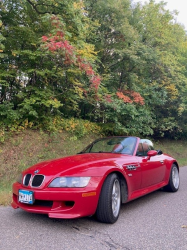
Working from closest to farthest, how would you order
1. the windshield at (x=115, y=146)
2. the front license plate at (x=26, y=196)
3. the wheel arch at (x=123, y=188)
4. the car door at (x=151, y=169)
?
the front license plate at (x=26, y=196)
the wheel arch at (x=123, y=188)
the car door at (x=151, y=169)
the windshield at (x=115, y=146)

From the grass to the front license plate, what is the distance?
353 cm

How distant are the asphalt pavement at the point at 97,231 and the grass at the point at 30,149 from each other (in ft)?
11.9

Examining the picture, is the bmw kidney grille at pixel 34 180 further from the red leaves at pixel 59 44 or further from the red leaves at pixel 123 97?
the red leaves at pixel 123 97

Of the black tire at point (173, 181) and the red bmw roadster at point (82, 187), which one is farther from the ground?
the red bmw roadster at point (82, 187)

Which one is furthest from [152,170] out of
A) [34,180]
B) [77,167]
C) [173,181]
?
[34,180]

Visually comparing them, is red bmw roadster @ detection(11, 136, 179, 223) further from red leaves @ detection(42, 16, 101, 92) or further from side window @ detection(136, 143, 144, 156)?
red leaves @ detection(42, 16, 101, 92)

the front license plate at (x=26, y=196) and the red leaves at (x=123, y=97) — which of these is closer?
the front license plate at (x=26, y=196)

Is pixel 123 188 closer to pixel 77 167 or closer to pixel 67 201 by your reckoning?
pixel 77 167

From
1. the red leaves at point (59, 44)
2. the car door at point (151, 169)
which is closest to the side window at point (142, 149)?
the car door at point (151, 169)

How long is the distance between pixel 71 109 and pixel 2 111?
4492mm

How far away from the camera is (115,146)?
483 cm

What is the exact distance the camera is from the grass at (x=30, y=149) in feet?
25.9

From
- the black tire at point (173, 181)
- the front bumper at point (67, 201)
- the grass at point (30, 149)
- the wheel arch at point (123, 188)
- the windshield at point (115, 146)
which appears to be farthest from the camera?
the grass at point (30, 149)

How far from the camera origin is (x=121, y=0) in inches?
554
